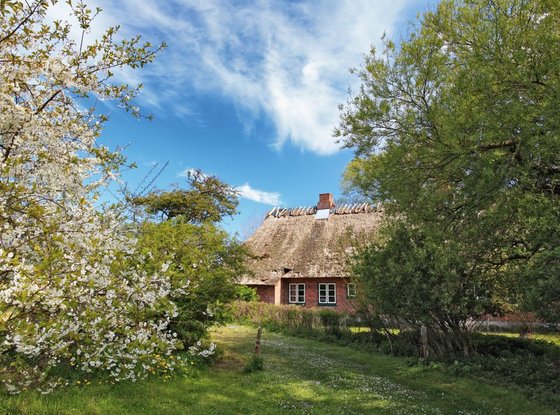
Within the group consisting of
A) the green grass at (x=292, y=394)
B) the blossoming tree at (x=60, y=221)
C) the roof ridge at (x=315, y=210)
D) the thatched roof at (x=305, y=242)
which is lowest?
the green grass at (x=292, y=394)

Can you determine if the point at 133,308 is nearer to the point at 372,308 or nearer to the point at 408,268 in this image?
the point at 408,268

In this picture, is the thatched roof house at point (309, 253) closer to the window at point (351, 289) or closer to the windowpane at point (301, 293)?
the windowpane at point (301, 293)

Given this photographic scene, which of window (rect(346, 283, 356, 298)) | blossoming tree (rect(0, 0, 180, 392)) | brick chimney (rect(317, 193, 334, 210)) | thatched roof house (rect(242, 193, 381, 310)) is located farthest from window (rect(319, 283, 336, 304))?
blossoming tree (rect(0, 0, 180, 392))

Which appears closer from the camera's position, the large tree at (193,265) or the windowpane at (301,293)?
the large tree at (193,265)

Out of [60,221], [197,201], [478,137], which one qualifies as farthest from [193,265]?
[197,201]

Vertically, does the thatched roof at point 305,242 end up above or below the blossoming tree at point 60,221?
above

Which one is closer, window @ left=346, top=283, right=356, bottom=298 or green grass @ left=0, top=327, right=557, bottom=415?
green grass @ left=0, top=327, right=557, bottom=415

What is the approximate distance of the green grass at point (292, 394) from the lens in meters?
8.05

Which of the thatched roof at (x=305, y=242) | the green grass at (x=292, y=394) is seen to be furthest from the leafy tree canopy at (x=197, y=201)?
the green grass at (x=292, y=394)

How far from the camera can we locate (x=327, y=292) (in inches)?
1236

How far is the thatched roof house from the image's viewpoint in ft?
102

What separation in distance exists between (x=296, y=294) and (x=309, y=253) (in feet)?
11.1

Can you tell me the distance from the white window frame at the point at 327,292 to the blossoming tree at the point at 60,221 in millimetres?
25894

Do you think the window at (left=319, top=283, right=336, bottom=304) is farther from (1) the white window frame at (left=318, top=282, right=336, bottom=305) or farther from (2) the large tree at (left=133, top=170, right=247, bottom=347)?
(2) the large tree at (left=133, top=170, right=247, bottom=347)
